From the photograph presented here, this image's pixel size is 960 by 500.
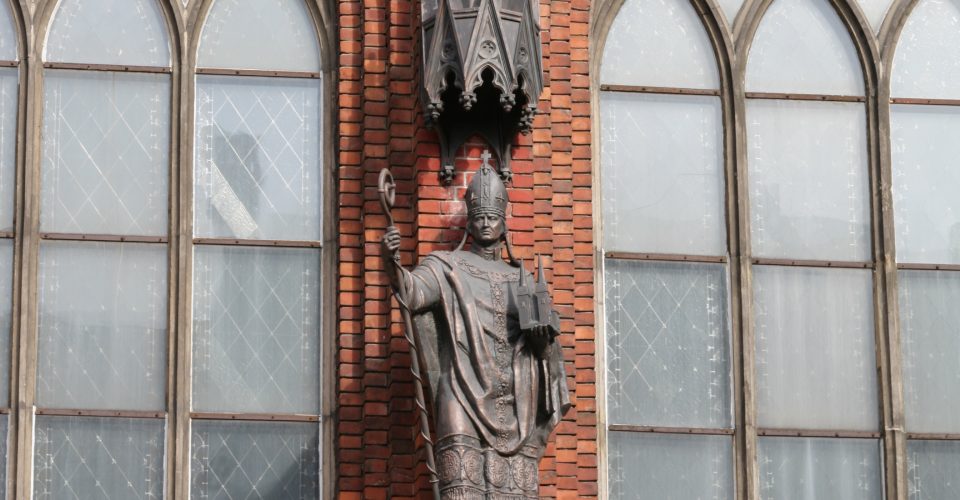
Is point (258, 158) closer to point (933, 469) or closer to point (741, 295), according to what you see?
point (741, 295)

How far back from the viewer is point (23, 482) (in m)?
14.2

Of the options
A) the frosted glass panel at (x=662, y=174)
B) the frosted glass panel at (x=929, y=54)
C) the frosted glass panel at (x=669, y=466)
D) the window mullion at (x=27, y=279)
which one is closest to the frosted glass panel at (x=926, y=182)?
the frosted glass panel at (x=929, y=54)

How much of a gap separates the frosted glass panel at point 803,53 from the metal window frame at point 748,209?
5cm

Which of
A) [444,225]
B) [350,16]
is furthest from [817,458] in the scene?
[350,16]

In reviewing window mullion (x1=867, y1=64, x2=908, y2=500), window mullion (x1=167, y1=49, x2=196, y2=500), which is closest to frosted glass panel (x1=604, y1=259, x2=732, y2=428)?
window mullion (x1=867, y1=64, x2=908, y2=500)

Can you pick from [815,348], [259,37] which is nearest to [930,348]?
[815,348]

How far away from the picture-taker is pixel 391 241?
13.4 meters

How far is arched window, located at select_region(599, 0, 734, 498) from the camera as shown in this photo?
14.8 meters

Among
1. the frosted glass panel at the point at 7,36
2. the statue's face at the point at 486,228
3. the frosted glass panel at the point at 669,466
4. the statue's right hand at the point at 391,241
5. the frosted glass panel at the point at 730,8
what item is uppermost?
the frosted glass panel at the point at 730,8

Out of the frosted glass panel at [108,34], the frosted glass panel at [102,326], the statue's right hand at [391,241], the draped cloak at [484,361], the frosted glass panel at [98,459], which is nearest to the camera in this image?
the statue's right hand at [391,241]

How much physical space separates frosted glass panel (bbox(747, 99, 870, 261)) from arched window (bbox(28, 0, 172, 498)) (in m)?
3.73

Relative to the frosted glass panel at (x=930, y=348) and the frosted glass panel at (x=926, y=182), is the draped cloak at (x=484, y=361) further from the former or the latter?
the frosted glass panel at (x=926, y=182)

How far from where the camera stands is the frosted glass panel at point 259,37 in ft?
50.1

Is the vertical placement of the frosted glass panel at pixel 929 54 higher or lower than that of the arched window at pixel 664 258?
higher
